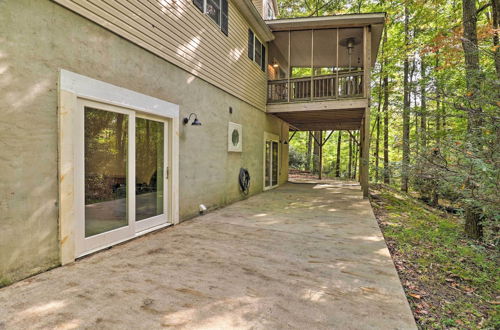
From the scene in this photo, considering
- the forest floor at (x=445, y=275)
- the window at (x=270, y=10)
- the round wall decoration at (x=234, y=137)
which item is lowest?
the forest floor at (x=445, y=275)

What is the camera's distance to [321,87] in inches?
345

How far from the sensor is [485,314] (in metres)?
2.42

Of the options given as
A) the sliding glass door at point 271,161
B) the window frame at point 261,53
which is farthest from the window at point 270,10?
the sliding glass door at point 271,161

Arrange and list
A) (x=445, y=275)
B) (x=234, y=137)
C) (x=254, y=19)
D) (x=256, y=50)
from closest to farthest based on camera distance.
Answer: (x=445, y=275), (x=234, y=137), (x=254, y=19), (x=256, y=50)

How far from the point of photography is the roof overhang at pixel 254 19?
7.05 meters

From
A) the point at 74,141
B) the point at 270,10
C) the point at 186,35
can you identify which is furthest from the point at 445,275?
the point at 270,10

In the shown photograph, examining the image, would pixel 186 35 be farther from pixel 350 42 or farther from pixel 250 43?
pixel 350 42

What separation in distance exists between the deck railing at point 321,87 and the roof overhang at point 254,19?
5.08 ft

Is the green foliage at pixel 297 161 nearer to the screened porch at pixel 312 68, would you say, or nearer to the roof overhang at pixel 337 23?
the screened porch at pixel 312 68

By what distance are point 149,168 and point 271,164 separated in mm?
6604

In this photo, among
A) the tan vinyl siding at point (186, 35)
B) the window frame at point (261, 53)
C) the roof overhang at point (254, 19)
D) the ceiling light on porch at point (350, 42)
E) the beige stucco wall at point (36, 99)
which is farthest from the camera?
the ceiling light on porch at point (350, 42)

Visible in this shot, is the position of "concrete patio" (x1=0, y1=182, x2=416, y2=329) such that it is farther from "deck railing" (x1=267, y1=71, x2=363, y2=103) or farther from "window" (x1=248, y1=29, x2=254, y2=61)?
"window" (x1=248, y1=29, x2=254, y2=61)

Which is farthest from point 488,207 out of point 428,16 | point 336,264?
point 428,16

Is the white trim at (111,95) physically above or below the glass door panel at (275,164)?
above
